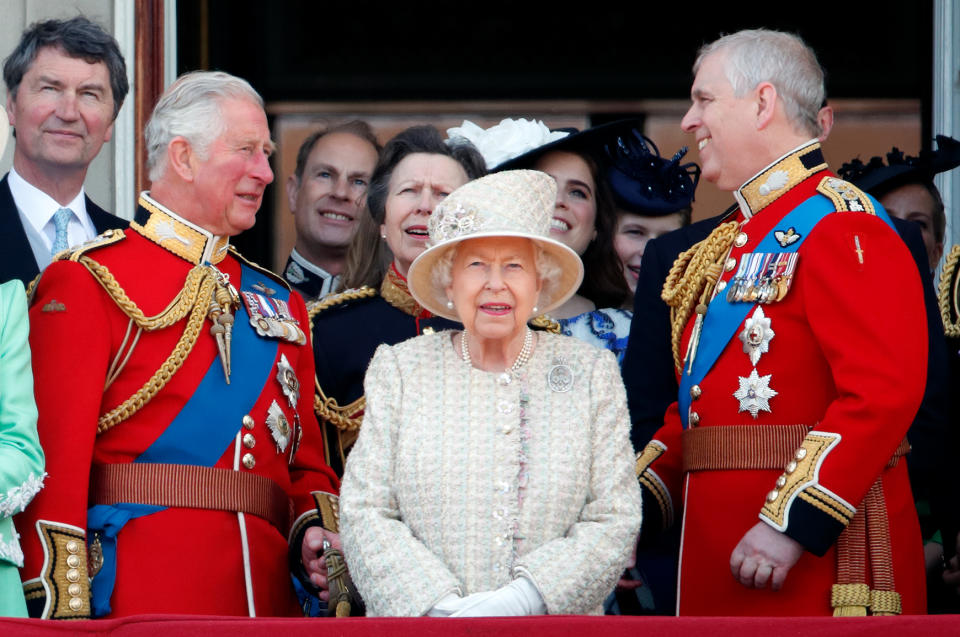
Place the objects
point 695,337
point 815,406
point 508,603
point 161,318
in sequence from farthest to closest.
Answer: point 695,337
point 161,318
point 815,406
point 508,603

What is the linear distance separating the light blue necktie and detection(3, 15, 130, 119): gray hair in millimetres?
359

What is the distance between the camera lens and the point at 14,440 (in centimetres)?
322

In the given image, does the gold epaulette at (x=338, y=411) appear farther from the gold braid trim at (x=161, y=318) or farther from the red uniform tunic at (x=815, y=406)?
the red uniform tunic at (x=815, y=406)

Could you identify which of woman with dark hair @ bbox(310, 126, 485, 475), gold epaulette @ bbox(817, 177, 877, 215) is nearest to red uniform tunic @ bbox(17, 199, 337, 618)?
woman with dark hair @ bbox(310, 126, 485, 475)

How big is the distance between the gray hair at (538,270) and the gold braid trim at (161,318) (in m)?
0.60

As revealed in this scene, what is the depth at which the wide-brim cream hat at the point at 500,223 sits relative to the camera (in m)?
3.24

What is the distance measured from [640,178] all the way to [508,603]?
7.48 ft

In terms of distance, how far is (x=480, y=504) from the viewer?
10.3ft

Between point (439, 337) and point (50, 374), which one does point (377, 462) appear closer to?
point (439, 337)

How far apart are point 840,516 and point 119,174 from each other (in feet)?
9.24

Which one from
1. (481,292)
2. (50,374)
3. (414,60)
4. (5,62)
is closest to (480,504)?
(481,292)

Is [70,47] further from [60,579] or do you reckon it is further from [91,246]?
[60,579]

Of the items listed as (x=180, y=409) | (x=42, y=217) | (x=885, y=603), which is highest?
(x=42, y=217)

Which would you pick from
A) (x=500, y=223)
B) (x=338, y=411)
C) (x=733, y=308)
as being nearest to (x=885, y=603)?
(x=733, y=308)
